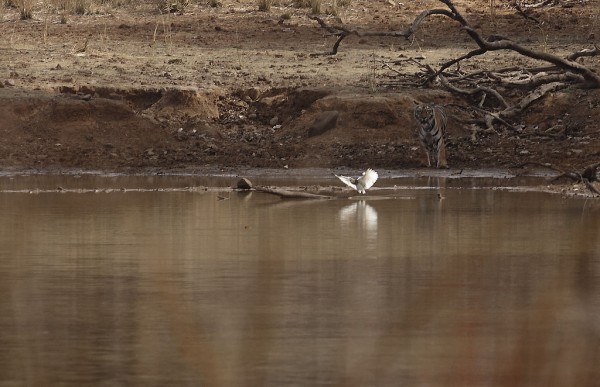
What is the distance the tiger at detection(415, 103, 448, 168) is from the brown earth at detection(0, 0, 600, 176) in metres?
0.25

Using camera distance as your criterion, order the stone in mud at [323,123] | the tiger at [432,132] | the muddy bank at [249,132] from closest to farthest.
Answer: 1. the tiger at [432,132]
2. the muddy bank at [249,132]
3. the stone in mud at [323,123]

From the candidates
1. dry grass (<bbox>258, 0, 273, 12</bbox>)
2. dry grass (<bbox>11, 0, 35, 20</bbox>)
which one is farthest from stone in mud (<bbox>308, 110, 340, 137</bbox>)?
dry grass (<bbox>11, 0, 35, 20</bbox>)

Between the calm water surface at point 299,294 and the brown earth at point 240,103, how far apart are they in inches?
219

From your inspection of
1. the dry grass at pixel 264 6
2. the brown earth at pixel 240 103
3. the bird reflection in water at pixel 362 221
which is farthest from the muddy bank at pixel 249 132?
the dry grass at pixel 264 6

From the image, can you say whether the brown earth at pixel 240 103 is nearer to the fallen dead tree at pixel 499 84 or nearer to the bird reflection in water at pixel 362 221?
the fallen dead tree at pixel 499 84

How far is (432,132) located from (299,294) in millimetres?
10616

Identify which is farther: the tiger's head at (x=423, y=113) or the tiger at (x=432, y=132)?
the tiger's head at (x=423, y=113)

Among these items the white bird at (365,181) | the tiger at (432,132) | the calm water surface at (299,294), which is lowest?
the calm water surface at (299,294)

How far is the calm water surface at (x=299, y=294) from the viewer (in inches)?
277

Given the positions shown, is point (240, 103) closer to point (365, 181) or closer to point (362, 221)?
point (365, 181)

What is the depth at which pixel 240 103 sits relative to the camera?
73.4 ft

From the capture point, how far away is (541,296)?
897cm

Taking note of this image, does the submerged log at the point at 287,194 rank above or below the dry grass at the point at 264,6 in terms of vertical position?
below

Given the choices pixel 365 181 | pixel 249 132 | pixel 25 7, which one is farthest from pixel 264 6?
pixel 365 181
